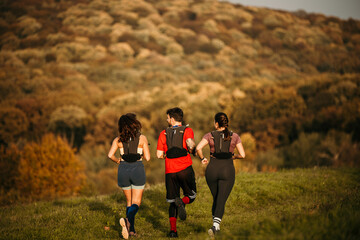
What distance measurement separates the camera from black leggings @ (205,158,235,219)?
21.0ft

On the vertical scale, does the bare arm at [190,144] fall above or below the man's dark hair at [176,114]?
below

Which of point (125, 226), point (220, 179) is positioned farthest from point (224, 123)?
point (125, 226)

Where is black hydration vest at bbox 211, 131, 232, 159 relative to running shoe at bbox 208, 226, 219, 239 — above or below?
above

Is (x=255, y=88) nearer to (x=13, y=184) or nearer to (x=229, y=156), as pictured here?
(x=13, y=184)

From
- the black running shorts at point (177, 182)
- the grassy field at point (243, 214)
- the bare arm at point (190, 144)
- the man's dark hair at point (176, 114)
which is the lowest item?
the grassy field at point (243, 214)

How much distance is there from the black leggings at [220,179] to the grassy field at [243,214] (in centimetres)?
46

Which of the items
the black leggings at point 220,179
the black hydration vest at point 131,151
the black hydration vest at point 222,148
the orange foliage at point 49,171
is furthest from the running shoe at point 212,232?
the orange foliage at point 49,171

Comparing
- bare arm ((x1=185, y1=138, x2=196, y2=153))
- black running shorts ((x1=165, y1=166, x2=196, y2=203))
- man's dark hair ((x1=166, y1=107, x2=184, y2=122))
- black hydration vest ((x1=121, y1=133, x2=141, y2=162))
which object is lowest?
black running shorts ((x1=165, y1=166, x2=196, y2=203))

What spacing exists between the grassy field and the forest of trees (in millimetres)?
6357

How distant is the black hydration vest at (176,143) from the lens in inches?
259

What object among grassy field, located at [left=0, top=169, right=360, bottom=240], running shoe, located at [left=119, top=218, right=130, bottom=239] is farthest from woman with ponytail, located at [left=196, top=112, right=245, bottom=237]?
running shoe, located at [left=119, top=218, right=130, bottom=239]

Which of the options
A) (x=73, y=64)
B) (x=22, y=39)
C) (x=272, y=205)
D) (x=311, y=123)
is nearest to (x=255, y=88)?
(x=311, y=123)

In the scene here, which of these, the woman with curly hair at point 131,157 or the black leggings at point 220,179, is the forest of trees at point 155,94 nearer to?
the woman with curly hair at point 131,157

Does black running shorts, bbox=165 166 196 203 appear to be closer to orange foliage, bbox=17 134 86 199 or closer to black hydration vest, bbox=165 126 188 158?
black hydration vest, bbox=165 126 188 158
